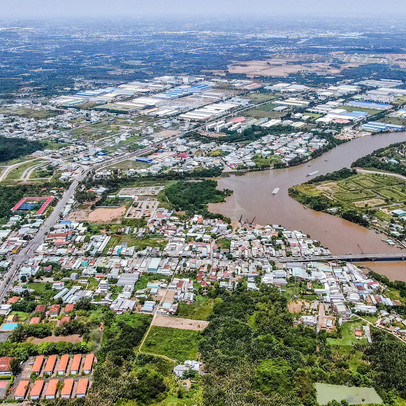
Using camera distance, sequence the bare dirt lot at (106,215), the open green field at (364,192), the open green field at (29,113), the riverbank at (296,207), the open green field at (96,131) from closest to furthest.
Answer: the riverbank at (296,207) → the bare dirt lot at (106,215) → the open green field at (364,192) → the open green field at (96,131) → the open green field at (29,113)

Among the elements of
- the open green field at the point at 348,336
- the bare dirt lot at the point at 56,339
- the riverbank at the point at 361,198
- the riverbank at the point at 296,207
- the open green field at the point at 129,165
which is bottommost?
the riverbank at the point at 296,207

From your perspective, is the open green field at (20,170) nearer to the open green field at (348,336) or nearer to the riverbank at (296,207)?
the riverbank at (296,207)

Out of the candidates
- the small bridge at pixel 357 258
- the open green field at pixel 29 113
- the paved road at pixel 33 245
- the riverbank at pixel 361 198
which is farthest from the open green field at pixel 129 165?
the open green field at pixel 29 113

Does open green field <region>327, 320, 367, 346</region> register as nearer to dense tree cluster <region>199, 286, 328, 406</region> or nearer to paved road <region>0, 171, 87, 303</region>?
dense tree cluster <region>199, 286, 328, 406</region>

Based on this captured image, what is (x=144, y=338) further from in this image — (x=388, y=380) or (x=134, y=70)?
(x=134, y=70)

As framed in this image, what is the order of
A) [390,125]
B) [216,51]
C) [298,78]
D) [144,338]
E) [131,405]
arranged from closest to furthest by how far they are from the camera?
1. [131,405]
2. [144,338]
3. [390,125]
4. [298,78]
5. [216,51]

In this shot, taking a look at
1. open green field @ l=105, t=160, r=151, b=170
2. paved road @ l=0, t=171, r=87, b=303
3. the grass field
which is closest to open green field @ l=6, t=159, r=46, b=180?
paved road @ l=0, t=171, r=87, b=303

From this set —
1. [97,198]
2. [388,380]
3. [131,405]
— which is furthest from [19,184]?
[388,380]
